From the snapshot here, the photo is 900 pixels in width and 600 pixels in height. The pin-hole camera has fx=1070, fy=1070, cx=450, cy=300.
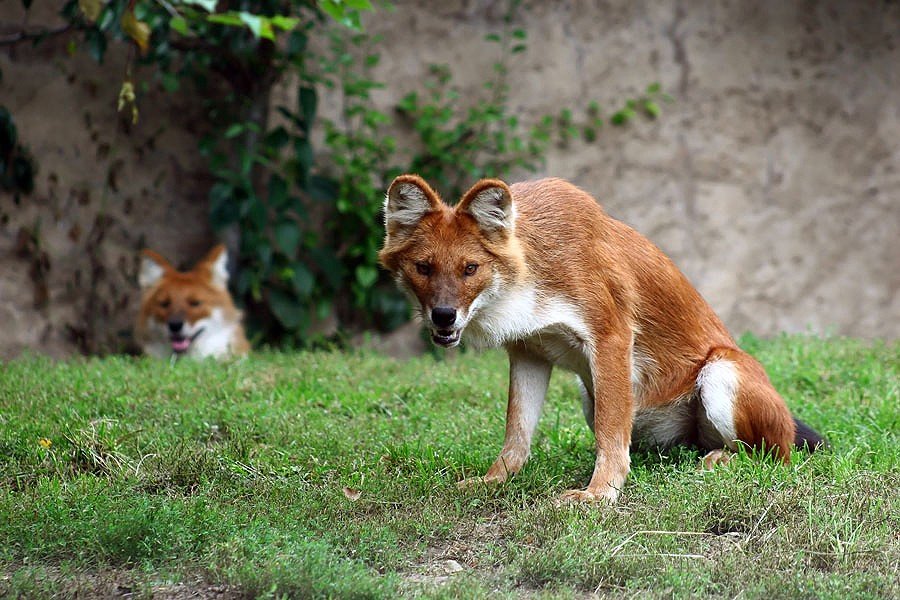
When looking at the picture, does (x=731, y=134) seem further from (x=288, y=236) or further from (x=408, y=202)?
(x=408, y=202)

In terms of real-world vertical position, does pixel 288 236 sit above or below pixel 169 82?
below

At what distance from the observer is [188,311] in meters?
8.13

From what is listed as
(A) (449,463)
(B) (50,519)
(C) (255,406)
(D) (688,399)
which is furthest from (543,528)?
(C) (255,406)

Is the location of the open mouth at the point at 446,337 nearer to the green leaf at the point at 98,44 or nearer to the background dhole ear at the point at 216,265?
the green leaf at the point at 98,44

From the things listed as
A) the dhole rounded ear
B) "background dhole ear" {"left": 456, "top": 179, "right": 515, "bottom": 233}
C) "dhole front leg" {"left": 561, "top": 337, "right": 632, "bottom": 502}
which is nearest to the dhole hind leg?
"dhole front leg" {"left": 561, "top": 337, "right": 632, "bottom": 502}

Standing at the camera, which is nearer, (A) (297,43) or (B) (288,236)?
(A) (297,43)

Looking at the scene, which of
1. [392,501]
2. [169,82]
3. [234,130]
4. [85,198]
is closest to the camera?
[392,501]

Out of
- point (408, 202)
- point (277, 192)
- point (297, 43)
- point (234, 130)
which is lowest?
point (277, 192)

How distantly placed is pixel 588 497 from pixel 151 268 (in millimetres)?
5295

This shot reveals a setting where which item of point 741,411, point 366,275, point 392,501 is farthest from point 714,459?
point 366,275

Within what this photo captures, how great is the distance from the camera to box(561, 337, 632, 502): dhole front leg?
4.26 metres

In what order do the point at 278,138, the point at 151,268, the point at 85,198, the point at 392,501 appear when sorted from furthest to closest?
the point at 85,198
the point at 151,268
the point at 278,138
the point at 392,501

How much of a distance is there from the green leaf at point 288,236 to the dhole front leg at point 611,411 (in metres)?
4.46

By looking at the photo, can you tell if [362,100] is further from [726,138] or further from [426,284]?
[426,284]
